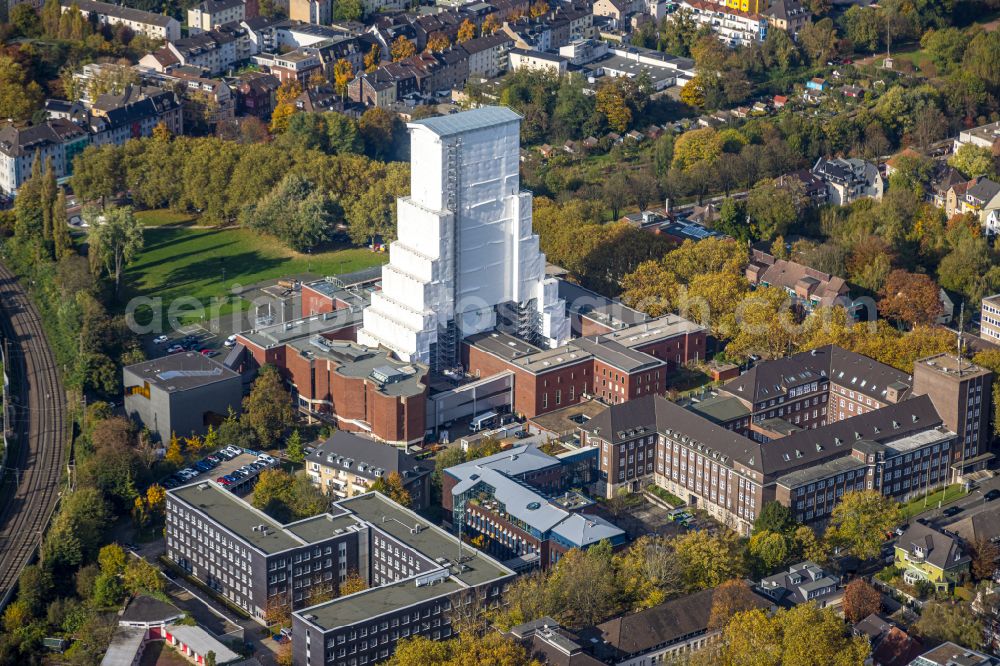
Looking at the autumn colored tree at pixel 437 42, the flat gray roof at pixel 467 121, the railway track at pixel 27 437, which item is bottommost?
the railway track at pixel 27 437

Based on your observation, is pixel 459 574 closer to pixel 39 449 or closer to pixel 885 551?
pixel 885 551

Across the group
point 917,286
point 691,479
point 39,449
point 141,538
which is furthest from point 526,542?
point 917,286

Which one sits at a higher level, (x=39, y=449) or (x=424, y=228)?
(x=424, y=228)

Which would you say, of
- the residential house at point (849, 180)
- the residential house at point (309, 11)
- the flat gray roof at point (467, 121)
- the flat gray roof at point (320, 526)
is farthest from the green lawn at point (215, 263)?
the residential house at point (309, 11)

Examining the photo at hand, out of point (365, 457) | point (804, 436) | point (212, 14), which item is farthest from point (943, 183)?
point (212, 14)

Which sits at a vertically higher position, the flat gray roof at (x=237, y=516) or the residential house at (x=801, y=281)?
the residential house at (x=801, y=281)

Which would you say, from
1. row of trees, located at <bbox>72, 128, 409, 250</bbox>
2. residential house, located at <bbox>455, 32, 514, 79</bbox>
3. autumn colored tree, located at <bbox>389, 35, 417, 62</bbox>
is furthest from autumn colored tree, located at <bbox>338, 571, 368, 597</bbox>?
autumn colored tree, located at <bbox>389, 35, 417, 62</bbox>

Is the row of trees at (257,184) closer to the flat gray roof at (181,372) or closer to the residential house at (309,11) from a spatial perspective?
the flat gray roof at (181,372)
